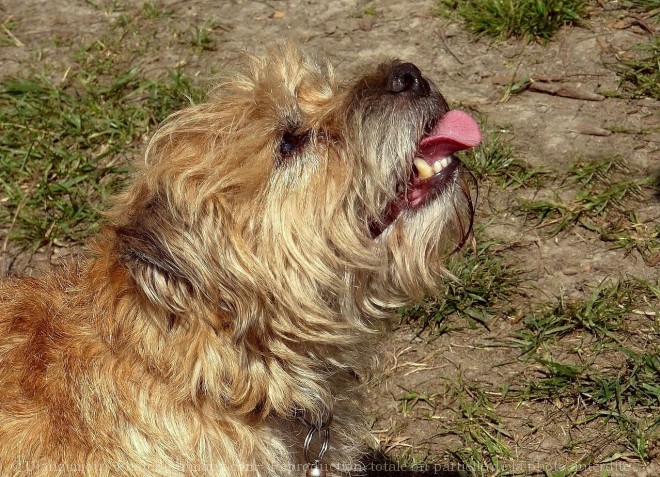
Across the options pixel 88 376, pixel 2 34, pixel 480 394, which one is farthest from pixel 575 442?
pixel 2 34

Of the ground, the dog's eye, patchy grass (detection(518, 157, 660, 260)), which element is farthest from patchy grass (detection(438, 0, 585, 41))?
the dog's eye

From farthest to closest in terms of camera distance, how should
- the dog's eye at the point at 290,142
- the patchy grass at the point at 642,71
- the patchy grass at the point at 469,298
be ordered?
the patchy grass at the point at 642,71, the patchy grass at the point at 469,298, the dog's eye at the point at 290,142

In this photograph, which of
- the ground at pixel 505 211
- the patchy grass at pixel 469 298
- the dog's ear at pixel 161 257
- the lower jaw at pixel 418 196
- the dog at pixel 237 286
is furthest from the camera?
the patchy grass at pixel 469 298

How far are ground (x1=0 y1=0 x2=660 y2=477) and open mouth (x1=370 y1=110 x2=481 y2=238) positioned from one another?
1.22 meters

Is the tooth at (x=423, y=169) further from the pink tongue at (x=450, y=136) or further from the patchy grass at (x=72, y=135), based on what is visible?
the patchy grass at (x=72, y=135)

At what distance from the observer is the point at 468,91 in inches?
221

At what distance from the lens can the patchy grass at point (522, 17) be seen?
18.9ft

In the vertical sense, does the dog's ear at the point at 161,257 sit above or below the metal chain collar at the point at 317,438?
above

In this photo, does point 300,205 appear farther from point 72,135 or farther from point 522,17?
point 522,17

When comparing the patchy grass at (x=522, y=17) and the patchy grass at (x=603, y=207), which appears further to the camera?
the patchy grass at (x=522, y=17)

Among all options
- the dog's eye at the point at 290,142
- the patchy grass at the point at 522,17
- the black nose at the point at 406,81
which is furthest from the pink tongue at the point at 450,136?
the patchy grass at the point at 522,17

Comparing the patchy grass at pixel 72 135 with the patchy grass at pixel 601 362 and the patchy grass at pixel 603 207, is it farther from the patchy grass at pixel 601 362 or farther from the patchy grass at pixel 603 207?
the patchy grass at pixel 601 362

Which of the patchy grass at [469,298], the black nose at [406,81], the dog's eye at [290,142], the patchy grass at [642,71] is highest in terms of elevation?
the black nose at [406,81]

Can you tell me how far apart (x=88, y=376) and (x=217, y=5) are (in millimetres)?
4367
